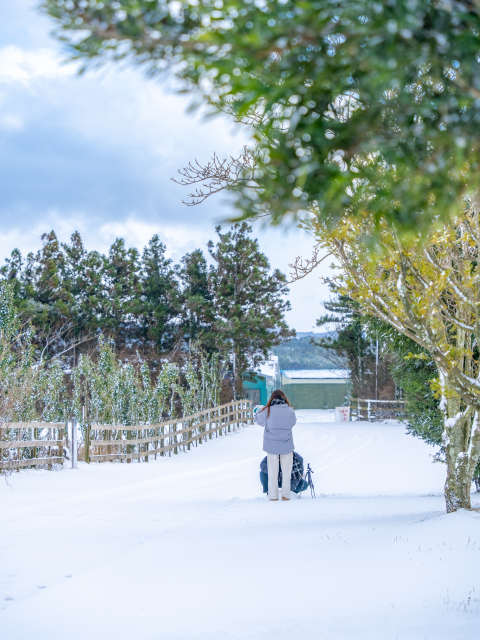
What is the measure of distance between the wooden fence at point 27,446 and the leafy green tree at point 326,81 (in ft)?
27.7

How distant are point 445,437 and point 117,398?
997 cm

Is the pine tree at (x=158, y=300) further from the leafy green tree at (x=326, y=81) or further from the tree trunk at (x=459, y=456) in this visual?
the leafy green tree at (x=326, y=81)

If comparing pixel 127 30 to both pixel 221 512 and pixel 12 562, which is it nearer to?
pixel 12 562

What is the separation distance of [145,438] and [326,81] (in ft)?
42.6

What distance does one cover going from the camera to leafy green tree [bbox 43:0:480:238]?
1.22 m

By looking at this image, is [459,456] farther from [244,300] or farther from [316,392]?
[316,392]

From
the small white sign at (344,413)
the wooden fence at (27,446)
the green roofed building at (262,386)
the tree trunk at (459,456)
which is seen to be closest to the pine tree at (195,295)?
the small white sign at (344,413)

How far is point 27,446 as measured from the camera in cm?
938

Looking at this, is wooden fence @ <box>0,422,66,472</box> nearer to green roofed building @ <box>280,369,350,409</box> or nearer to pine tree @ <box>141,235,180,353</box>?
pine tree @ <box>141,235,180,353</box>

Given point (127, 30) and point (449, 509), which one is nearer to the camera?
point (127, 30)

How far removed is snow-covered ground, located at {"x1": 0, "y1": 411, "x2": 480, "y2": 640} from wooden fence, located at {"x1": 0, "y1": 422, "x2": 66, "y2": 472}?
0.99m

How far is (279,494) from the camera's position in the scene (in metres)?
7.85

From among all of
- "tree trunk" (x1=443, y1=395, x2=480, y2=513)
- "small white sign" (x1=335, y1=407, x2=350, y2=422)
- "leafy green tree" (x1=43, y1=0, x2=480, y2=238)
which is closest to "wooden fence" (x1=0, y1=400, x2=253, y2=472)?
"tree trunk" (x1=443, y1=395, x2=480, y2=513)

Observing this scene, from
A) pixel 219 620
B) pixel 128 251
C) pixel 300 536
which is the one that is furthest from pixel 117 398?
pixel 128 251
